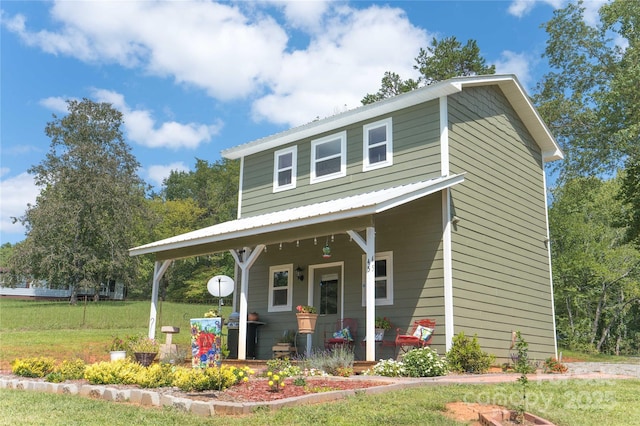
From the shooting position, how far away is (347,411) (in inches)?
228

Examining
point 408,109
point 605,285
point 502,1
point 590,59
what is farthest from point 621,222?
point 590,59

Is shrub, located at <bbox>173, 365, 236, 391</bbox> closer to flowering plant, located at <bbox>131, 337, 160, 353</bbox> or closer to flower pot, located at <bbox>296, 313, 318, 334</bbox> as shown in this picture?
flowering plant, located at <bbox>131, 337, 160, 353</bbox>

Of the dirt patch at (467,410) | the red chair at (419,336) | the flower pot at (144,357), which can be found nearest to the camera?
the dirt patch at (467,410)

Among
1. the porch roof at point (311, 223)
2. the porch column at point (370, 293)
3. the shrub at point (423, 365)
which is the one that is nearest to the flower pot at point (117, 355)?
the porch roof at point (311, 223)

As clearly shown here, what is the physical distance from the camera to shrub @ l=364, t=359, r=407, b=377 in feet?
30.1

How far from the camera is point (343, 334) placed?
39.8 ft

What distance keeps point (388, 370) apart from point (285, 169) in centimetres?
748

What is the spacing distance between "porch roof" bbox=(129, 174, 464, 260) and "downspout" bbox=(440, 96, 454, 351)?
44cm

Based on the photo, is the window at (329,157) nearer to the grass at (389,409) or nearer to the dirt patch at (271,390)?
the dirt patch at (271,390)

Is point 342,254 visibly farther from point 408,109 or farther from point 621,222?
point 621,222

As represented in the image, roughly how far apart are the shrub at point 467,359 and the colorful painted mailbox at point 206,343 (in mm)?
4210

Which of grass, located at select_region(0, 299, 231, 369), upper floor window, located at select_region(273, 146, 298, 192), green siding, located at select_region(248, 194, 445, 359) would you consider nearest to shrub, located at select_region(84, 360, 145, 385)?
grass, located at select_region(0, 299, 231, 369)

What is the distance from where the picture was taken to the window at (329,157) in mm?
14000

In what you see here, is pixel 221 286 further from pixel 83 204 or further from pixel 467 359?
pixel 83 204
